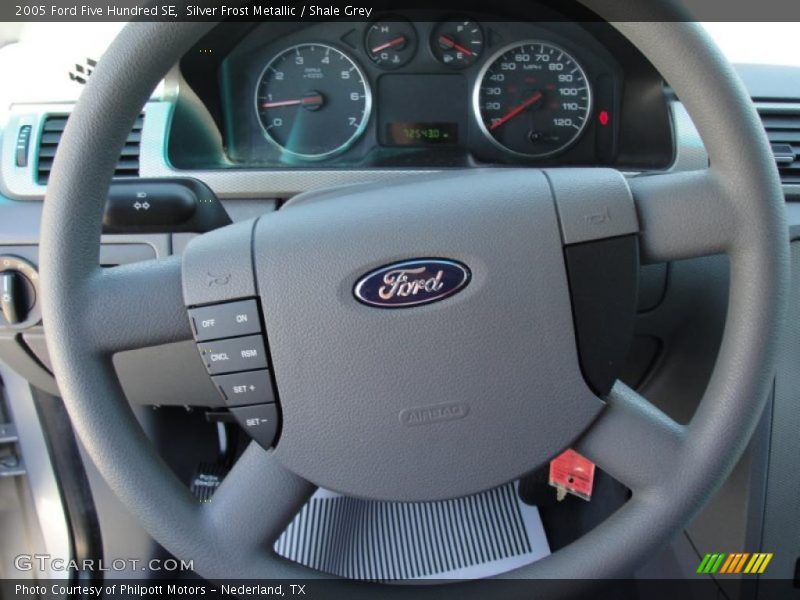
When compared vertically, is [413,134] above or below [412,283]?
above

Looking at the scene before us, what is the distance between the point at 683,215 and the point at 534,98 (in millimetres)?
712

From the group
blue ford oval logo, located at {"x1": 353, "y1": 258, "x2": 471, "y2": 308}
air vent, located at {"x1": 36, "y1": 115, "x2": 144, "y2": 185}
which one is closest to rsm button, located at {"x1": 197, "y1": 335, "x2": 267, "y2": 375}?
blue ford oval logo, located at {"x1": 353, "y1": 258, "x2": 471, "y2": 308}

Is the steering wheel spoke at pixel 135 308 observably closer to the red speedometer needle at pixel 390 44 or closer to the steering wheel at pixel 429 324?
the steering wheel at pixel 429 324

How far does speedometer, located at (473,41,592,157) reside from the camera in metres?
1.43

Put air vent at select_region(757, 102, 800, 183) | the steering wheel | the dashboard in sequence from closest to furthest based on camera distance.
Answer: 1. the steering wheel
2. air vent at select_region(757, 102, 800, 183)
3. the dashboard

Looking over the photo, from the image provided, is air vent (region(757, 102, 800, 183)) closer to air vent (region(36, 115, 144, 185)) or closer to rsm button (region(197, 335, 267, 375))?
rsm button (region(197, 335, 267, 375))

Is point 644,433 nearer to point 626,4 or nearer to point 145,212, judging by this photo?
point 626,4

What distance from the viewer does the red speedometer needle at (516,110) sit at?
1440 mm

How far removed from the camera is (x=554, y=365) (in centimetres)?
81

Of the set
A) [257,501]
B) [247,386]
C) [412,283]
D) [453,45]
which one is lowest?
[257,501]

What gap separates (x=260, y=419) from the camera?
0.82 meters

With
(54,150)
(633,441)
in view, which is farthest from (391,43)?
(633,441)

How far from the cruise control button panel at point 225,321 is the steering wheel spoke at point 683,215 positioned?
410 mm

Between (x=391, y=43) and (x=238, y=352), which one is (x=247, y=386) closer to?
(x=238, y=352)
